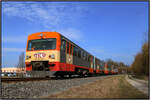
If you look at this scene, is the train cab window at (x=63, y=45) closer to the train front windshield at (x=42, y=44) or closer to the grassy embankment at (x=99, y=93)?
the train front windshield at (x=42, y=44)

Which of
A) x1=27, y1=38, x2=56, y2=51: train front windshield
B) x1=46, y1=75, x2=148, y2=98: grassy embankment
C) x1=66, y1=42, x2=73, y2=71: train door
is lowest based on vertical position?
x1=46, y1=75, x2=148, y2=98: grassy embankment

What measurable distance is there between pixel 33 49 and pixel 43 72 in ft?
6.71

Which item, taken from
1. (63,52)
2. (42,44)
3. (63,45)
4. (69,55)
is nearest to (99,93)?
(63,52)

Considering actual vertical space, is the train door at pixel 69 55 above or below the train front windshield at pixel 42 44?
below

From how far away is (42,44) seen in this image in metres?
13.0

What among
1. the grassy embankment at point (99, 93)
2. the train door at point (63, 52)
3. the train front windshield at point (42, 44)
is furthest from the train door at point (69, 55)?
the grassy embankment at point (99, 93)

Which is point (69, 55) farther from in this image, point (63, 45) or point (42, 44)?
point (42, 44)

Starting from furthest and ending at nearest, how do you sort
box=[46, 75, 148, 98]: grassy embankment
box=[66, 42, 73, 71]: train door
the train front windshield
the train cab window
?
box=[66, 42, 73, 71]: train door < the train cab window < the train front windshield < box=[46, 75, 148, 98]: grassy embankment

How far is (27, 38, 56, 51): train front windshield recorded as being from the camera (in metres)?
12.7

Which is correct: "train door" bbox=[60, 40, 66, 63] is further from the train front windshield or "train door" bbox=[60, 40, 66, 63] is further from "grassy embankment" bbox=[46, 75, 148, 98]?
"grassy embankment" bbox=[46, 75, 148, 98]

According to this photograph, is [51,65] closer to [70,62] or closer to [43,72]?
[43,72]

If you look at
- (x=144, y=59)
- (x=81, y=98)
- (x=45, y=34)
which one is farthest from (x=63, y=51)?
(x=81, y=98)

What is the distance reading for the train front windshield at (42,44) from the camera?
1273 cm

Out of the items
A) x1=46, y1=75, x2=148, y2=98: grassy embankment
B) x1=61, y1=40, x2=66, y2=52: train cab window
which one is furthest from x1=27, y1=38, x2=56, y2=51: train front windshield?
x1=46, y1=75, x2=148, y2=98: grassy embankment
